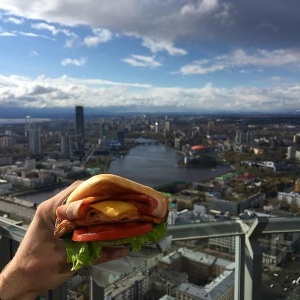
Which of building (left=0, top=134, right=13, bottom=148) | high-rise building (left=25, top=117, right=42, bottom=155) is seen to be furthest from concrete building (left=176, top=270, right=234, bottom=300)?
high-rise building (left=25, top=117, right=42, bottom=155)

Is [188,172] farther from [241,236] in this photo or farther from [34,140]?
[241,236]

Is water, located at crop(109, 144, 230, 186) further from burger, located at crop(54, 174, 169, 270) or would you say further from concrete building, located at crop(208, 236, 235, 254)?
burger, located at crop(54, 174, 169, 270)

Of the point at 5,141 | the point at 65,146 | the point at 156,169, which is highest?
the point at 5,141

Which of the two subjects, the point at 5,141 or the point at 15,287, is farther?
the point at 5,141

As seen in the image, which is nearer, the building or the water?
the water

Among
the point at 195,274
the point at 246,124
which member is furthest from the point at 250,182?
the point at 195,274

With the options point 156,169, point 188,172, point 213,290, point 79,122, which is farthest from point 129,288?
point 79,122
